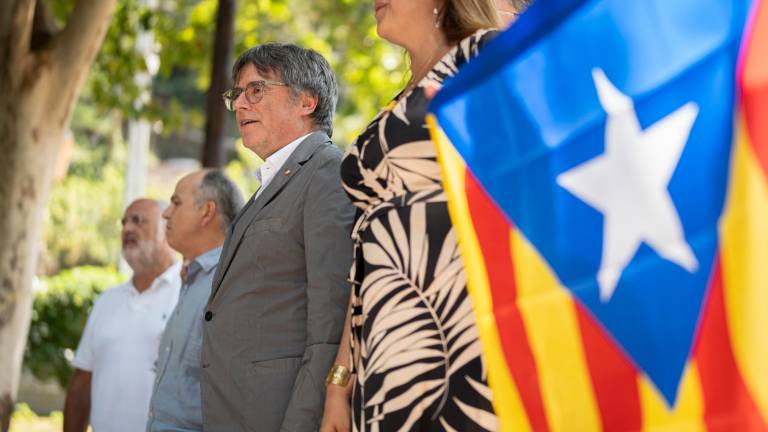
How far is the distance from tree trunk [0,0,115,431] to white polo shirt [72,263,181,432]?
1.56 metres

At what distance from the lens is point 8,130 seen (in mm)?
7512

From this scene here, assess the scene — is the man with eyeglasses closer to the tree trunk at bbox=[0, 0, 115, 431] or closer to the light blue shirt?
the light blue shirt

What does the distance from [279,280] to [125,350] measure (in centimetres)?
253

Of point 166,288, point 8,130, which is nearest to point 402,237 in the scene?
point 166,288

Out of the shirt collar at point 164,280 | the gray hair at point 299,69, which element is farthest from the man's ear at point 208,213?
the gray hair at point 299,69

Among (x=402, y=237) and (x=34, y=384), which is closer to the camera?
(x=402, y=237)

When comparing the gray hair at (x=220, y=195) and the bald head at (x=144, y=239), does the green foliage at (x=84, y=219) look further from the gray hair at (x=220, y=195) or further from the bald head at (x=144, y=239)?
the gray hair at (x=220, y=195)

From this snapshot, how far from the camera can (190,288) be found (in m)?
4.95

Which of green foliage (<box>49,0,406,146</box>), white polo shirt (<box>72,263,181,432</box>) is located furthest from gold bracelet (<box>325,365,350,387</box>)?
green foliage (<box>49,0,406,146</box>)

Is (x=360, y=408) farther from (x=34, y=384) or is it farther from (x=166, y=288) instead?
(x=34, y=384)

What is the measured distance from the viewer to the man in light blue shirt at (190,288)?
455 centimetres

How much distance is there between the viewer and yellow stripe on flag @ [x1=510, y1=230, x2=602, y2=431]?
2.08 m

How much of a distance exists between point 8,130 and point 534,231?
586cm

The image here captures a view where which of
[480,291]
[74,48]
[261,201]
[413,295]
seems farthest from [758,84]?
[74,48]
